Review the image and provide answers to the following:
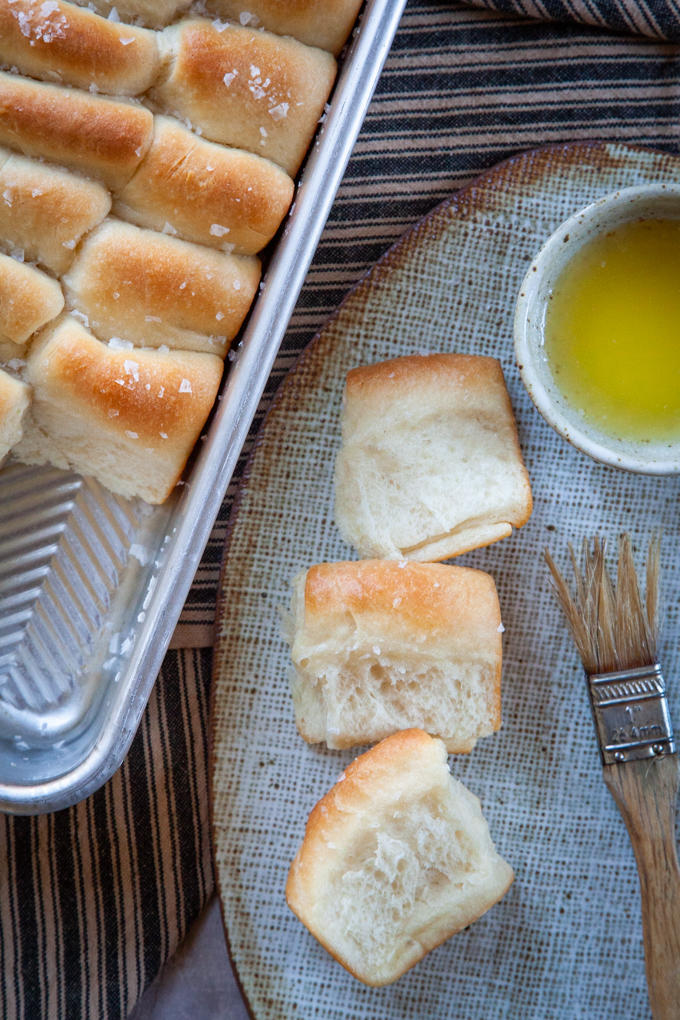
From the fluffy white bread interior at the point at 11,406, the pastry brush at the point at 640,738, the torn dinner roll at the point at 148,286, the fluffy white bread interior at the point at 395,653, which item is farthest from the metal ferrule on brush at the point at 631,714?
the fluffy white bread interior at the point at 11,406

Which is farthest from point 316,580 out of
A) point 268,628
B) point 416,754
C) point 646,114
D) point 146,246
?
point 646,114

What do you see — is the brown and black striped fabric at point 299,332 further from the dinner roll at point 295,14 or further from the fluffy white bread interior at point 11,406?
the fluffy white bread interior at point 11,406

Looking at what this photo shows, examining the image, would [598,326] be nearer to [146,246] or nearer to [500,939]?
[146,246]

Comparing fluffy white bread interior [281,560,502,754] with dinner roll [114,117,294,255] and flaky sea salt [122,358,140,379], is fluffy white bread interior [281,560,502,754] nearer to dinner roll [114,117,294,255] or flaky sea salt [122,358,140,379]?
flaky sea salt [122,358,140,379]

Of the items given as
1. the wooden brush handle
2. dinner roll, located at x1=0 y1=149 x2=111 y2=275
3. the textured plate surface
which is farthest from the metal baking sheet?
the wooden brush handle

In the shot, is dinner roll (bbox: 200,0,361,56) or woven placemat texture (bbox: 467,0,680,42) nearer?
dinner roll (bbox: 200,0,361,56)

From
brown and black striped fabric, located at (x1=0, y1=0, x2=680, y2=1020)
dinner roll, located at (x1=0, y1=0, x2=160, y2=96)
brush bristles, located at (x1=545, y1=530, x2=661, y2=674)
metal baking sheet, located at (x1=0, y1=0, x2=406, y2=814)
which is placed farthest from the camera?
brown and black striped fabric, located at (x1=0, y1=0, x2=680, y2=1020)

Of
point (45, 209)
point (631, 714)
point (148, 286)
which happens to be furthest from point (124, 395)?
point (631, 714)
